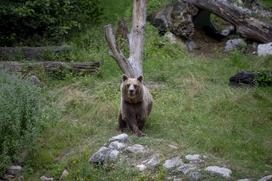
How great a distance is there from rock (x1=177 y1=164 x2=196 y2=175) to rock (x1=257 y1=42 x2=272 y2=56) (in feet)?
24.4

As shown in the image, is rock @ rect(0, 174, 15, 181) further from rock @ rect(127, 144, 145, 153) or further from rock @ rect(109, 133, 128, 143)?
rock @ rect(127, 144, 145, 153)

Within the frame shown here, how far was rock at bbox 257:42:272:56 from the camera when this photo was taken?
1482 centimetres

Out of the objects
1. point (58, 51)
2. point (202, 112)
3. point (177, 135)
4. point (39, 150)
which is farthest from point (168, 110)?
point (58, 51)

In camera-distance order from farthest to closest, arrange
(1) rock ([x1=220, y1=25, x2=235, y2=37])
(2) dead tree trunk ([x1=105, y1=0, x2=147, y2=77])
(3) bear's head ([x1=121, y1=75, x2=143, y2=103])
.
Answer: (1) rock ([x1=220, y1=25, x2=235, y2=37])
(2) dead tree trunk ([x1=105, y1=0, x2=147, y2=77])
(3) bear's head ([x1=121, y1=75, x2=143, y2=103])

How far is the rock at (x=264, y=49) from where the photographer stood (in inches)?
584

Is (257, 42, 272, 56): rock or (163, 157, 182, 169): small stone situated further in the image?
(257, 42, 272, 56): rock

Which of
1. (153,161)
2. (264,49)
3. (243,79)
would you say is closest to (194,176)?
(153,161)

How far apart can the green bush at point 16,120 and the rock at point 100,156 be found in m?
1.11

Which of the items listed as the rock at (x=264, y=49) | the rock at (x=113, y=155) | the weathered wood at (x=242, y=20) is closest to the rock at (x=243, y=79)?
the rock at (x=264, y=49)

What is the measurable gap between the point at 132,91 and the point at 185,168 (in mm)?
2012

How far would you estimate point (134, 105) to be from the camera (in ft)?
32.0

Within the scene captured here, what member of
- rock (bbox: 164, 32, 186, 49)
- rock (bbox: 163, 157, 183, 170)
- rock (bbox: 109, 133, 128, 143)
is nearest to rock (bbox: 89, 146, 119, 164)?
rock (bbox: 109, 133, 128, 143)

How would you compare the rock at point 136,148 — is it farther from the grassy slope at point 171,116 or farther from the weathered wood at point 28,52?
A: the weathered wood at point 28,52

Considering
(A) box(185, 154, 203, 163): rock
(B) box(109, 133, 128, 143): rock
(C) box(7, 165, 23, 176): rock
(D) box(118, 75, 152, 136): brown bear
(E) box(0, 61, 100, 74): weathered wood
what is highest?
(E) box(0, 61, 100, 74): weathered wood
